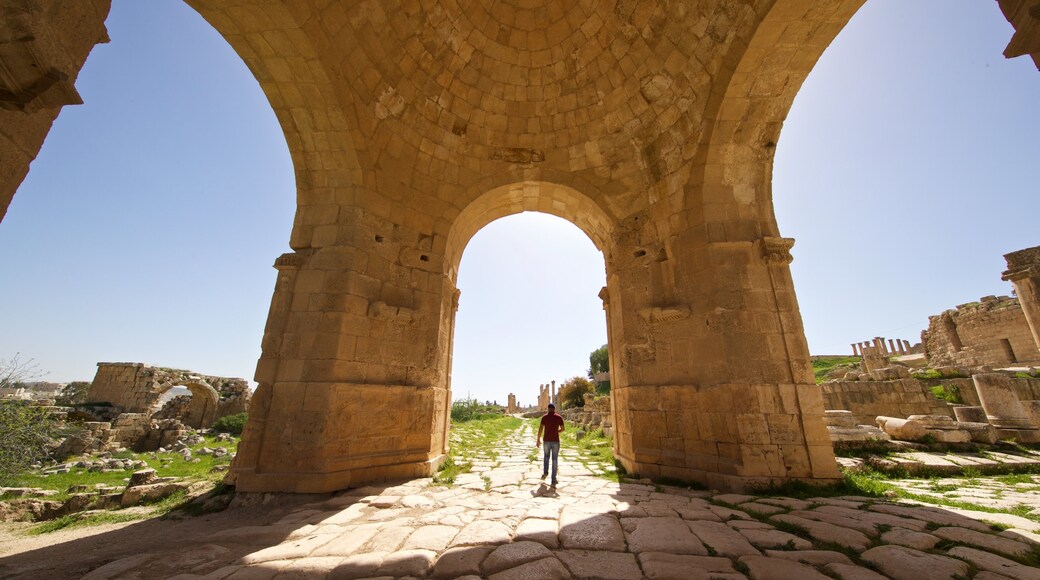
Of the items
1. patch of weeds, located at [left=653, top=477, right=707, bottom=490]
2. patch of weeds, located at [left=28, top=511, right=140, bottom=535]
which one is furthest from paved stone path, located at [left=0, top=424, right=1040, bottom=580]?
patch of weeds, located at [left=28, top=511, right=140, bottom=535]

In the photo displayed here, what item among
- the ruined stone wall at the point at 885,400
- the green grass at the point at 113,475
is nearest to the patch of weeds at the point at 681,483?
the green grass at the point at 113,475

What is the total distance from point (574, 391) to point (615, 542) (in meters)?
26.8

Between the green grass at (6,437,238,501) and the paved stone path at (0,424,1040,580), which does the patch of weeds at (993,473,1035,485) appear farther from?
the green grass at (6,437,238,501)

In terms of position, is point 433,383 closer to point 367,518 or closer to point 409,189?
point 367,518

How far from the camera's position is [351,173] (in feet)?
19.1

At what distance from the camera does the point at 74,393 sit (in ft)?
58.2

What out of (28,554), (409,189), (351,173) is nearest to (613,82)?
(409,189)

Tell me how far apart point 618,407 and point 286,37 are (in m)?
7.60

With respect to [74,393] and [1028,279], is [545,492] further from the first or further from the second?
[74,393]

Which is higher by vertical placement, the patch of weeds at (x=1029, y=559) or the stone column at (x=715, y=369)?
the stone column at (x=715, y=369)

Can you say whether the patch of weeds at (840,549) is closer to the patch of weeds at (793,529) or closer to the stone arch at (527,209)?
the patch of weeds at (793,529)

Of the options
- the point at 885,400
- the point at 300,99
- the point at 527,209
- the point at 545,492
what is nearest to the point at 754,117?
the point at 527,209

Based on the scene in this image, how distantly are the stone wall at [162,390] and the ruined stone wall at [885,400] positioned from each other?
2655 centimetres

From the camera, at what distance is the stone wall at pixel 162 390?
1711cm
